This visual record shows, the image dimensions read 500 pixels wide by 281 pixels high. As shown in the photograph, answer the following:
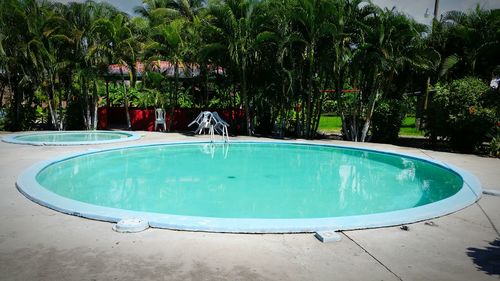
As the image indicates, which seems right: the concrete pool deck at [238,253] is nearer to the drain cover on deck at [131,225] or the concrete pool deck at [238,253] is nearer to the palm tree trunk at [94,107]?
the drain cover on deck at [131,225]

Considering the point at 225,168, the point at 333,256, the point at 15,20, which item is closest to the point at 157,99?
the point at 15,20

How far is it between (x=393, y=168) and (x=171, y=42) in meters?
9.83

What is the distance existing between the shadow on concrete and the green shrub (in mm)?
10879

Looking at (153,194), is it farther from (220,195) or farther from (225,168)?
(225,168)

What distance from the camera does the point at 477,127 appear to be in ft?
38.3

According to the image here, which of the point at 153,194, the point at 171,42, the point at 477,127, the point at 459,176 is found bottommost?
the point at 153,194

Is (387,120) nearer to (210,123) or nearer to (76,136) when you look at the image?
(210,123)

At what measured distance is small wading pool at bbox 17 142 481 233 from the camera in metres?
4.69

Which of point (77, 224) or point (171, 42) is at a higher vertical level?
point (171, 42)

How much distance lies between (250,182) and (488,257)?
5329 mm

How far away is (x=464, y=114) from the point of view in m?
11.9

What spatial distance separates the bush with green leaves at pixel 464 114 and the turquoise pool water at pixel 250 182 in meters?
2.59

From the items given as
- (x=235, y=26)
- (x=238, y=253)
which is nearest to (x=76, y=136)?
(x=235, y=26)

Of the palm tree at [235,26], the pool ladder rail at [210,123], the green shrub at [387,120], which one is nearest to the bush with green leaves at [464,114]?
the green shrub at [387,120]
